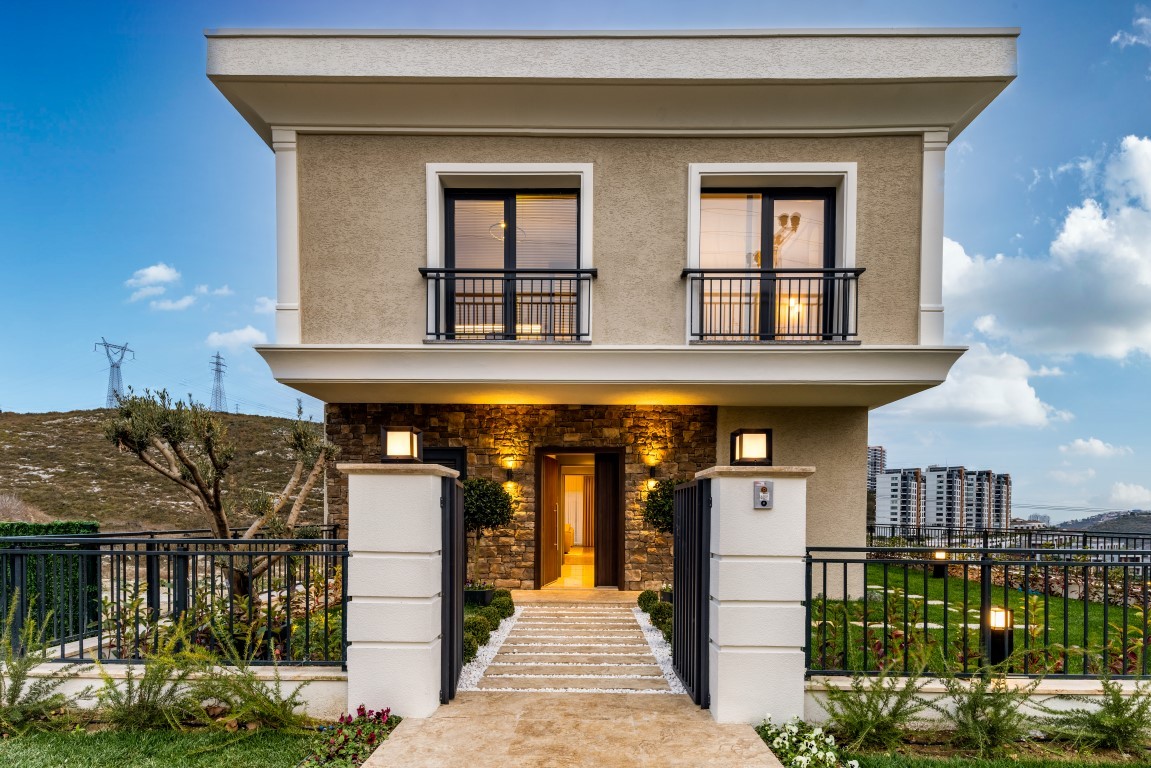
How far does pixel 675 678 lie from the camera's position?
4.37 m

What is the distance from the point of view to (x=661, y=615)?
19.3 ft

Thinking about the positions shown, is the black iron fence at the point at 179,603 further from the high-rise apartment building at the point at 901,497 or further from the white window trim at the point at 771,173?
the high-rise apartment building at the point at 901,497

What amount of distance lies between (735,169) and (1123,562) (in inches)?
191

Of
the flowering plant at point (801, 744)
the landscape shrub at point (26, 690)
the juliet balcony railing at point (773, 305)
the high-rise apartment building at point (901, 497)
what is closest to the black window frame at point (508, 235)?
the juliet balcony railing at point (773, 305)

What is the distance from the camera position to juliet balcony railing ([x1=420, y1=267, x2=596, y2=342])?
6.51 metres

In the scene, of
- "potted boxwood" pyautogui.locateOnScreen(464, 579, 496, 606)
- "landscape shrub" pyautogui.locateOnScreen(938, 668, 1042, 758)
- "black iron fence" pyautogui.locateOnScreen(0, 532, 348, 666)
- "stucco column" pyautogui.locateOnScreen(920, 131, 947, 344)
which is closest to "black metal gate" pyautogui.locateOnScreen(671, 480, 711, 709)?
"landscape shrub" pyautogui.locateOnScreen(938, 668, 1042, 758)

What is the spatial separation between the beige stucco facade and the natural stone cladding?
69.1 inches

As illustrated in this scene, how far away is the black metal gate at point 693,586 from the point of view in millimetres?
3717

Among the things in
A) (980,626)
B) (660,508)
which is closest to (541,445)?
(660,508)

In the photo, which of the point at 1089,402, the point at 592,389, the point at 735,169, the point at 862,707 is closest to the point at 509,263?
the point at 592,389

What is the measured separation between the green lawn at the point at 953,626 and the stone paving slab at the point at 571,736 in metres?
0.94

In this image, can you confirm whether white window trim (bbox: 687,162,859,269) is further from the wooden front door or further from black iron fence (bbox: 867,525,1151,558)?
black iron fence (bbox: 867,525,1151,558)

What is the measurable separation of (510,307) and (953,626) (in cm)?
596

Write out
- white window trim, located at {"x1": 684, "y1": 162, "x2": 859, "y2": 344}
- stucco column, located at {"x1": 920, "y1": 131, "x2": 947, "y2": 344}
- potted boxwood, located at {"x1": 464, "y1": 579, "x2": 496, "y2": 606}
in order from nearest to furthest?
1. stucco column, located at {"x1": 920, "y1": 131, "x2": 947, "y2": 344}
2. white window trim, located at {"x1": 684, "y1": 162, "x2": 859, "y2": 344}
3. potted boxwood, located at {"x1": 464, "y1": 579, "x2": 496, "y2": 606}
